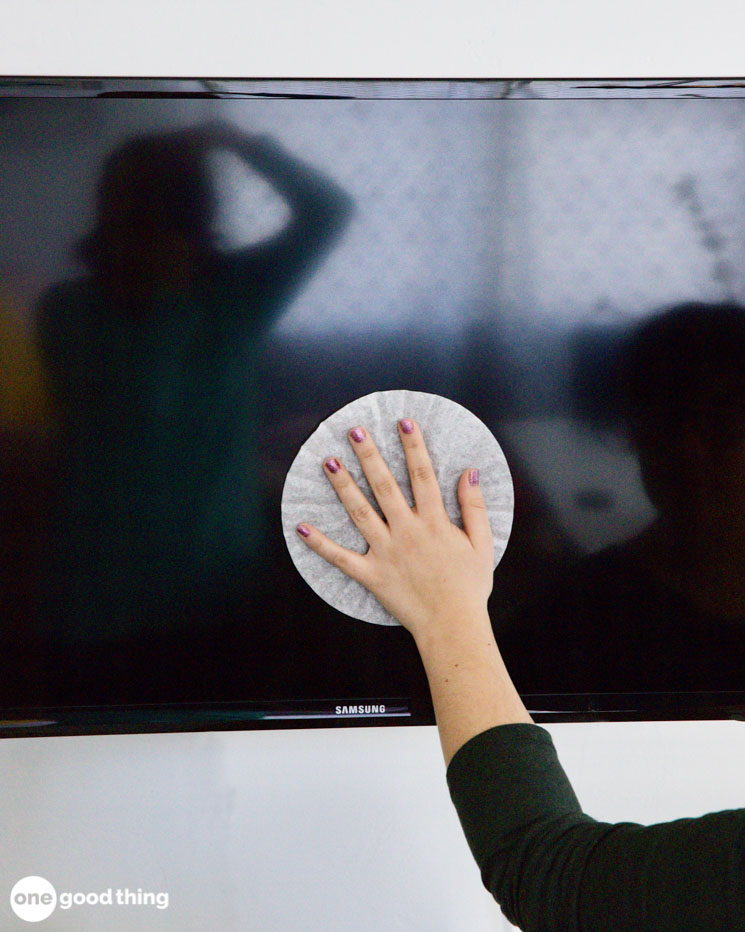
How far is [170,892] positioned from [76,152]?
3.31 feet

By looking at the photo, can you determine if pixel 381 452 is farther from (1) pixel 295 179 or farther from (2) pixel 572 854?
(2) pixel 572 854

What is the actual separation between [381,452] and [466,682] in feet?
0.90

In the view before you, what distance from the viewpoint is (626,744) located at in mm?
1044

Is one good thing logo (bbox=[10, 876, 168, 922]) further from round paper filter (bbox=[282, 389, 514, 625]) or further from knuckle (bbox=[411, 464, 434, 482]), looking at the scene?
knuckle (bbox=[411, 464, 434, 482])

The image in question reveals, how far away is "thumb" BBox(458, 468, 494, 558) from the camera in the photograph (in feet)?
2.57

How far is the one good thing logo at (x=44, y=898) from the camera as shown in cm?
99

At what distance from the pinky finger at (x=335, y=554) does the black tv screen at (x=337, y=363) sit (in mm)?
50

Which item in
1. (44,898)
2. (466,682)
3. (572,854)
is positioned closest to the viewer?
(572,854)

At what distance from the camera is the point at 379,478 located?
2.54 feet

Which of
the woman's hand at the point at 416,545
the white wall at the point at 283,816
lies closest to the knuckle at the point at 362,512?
the woman's hand at the point at 416,545

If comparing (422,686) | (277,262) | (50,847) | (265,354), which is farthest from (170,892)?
(277,262)

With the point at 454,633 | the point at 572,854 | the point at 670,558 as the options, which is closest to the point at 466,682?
the point at 454,633

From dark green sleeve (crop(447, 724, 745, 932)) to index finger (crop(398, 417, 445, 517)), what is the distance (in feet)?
0.82

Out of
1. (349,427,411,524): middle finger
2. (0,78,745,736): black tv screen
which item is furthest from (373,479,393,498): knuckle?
(0,78,745,736): black tv screen
